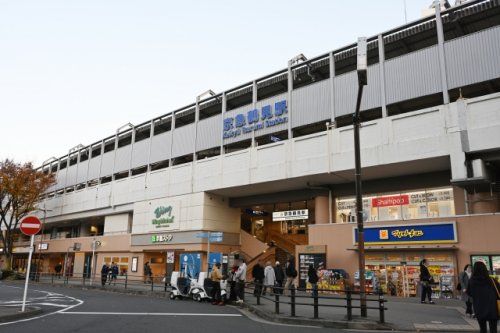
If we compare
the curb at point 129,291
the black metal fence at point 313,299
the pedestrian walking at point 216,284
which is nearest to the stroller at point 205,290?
the pedestrian walking at point 216,284

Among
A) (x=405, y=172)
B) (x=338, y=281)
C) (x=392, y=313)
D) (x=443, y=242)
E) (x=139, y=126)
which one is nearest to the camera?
(x=392, y=313)

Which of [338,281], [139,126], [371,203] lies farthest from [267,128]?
[139,126]

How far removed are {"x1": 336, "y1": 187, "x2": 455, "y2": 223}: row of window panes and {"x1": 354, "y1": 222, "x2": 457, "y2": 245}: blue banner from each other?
5.78ft

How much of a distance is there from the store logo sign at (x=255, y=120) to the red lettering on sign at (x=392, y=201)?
732cm

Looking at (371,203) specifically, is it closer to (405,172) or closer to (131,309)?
(405,172)

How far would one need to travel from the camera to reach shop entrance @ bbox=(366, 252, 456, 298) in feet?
61.8

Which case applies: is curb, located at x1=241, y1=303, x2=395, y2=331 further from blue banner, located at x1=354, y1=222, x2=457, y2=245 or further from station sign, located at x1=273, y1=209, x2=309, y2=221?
station sign, located at x1=273, y1=209, x2=309, y2=221

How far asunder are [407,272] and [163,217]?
1889 cm

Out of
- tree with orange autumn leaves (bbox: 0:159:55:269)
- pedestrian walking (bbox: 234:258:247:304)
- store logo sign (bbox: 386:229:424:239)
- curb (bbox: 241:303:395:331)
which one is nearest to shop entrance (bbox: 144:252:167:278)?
tree with orange autumn leaves (bbox: 0:159:55:269)

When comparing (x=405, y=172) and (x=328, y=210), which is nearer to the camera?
(x=405, y=172)

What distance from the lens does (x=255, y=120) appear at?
2820 cm

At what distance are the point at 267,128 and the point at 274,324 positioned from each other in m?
17.5

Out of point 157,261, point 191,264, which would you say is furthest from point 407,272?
point 157,261

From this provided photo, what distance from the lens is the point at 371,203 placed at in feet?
78.4
